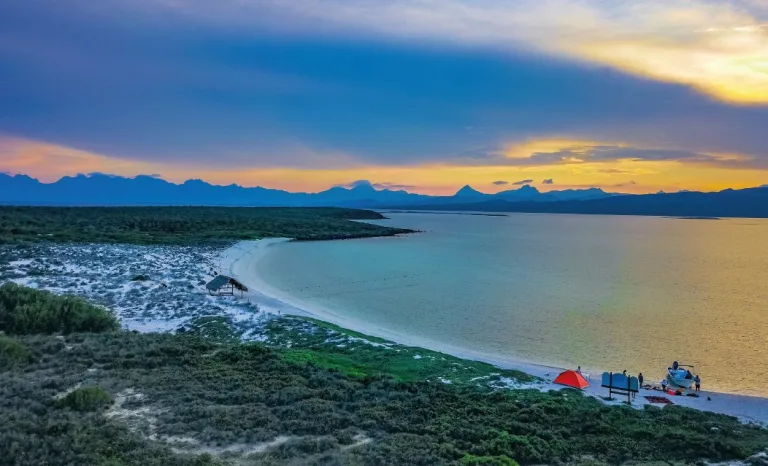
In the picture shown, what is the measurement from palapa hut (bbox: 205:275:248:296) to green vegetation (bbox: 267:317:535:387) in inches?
360

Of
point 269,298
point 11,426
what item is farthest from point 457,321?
point 11,426

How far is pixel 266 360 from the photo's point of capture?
719 inches

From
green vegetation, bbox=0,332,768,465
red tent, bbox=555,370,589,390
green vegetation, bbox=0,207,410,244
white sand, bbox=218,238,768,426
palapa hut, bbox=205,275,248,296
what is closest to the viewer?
green vegetation, bbox=0,332,768,465

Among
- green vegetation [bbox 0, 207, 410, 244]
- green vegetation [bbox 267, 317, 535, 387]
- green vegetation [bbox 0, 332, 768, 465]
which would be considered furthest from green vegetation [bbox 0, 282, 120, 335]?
green vegetation [bbox 0, 207, 410, 244]

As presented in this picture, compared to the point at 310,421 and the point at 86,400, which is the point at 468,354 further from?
the point at 86,400

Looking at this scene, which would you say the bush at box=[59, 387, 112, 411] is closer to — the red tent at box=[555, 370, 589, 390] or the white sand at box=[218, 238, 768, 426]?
the white sand at box=[218, 238, 768, 426]

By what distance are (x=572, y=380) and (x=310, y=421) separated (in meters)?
10.2

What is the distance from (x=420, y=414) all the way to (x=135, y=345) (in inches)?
465

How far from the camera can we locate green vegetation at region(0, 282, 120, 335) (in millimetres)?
20312

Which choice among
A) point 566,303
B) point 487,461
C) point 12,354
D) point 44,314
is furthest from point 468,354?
point 44,314

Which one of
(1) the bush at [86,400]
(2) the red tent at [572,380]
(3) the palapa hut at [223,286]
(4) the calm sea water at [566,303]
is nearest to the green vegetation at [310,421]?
(1) the bush at [86,400]

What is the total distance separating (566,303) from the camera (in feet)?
124

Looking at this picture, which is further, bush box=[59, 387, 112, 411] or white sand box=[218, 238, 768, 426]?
white sand box=[218, 238, 768, 426]

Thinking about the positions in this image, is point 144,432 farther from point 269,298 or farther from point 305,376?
point 269,298
